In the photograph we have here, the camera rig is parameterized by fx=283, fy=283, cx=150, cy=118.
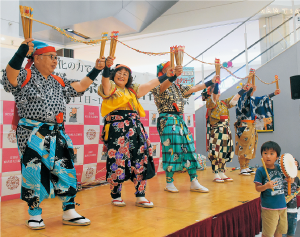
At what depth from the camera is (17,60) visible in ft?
5.82

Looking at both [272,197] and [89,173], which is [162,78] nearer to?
[272,197]

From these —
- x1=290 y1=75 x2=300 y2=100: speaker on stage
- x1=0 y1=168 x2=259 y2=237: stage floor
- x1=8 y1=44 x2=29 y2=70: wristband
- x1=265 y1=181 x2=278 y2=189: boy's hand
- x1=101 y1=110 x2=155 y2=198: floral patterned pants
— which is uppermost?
x1=290 y1=75 x2=300 y2=100: speaker on stage

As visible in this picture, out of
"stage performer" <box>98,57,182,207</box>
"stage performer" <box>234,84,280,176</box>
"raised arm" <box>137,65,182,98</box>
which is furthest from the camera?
"stage performer" <box>234,84,280,176</box>

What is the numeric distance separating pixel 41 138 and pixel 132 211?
1.02 meters

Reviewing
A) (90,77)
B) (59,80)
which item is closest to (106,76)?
(90,77)

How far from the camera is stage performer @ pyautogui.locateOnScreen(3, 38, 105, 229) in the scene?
6.31 feet

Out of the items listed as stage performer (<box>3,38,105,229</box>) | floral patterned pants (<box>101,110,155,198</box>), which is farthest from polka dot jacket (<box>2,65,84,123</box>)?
floral patterned pants (<box>101,110,155,198</box>)

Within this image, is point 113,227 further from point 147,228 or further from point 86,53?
point 86,53

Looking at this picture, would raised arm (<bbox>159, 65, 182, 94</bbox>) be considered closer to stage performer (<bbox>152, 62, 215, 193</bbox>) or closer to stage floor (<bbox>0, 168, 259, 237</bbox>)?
stage performer (<bbox>152, 62, 215, 193</bbox>)

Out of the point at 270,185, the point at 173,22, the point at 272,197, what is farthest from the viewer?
the point at 173,22

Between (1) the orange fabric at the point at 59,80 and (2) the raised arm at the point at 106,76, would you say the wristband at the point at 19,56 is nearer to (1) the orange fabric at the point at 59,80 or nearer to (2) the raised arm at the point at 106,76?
(1) the orange fabric at the point at 59,80

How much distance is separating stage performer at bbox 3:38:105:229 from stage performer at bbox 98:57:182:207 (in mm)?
517

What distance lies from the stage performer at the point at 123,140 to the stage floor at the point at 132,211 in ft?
0.74

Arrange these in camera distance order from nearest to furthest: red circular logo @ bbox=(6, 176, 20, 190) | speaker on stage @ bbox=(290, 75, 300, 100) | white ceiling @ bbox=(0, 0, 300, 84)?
red circular logo @ bbox=(6, 176, 20, 190)
speaker on stage @ bbox=(290, 75, 300, 100)
white ceiling @ bbox=(0, 0, 300, 84)
